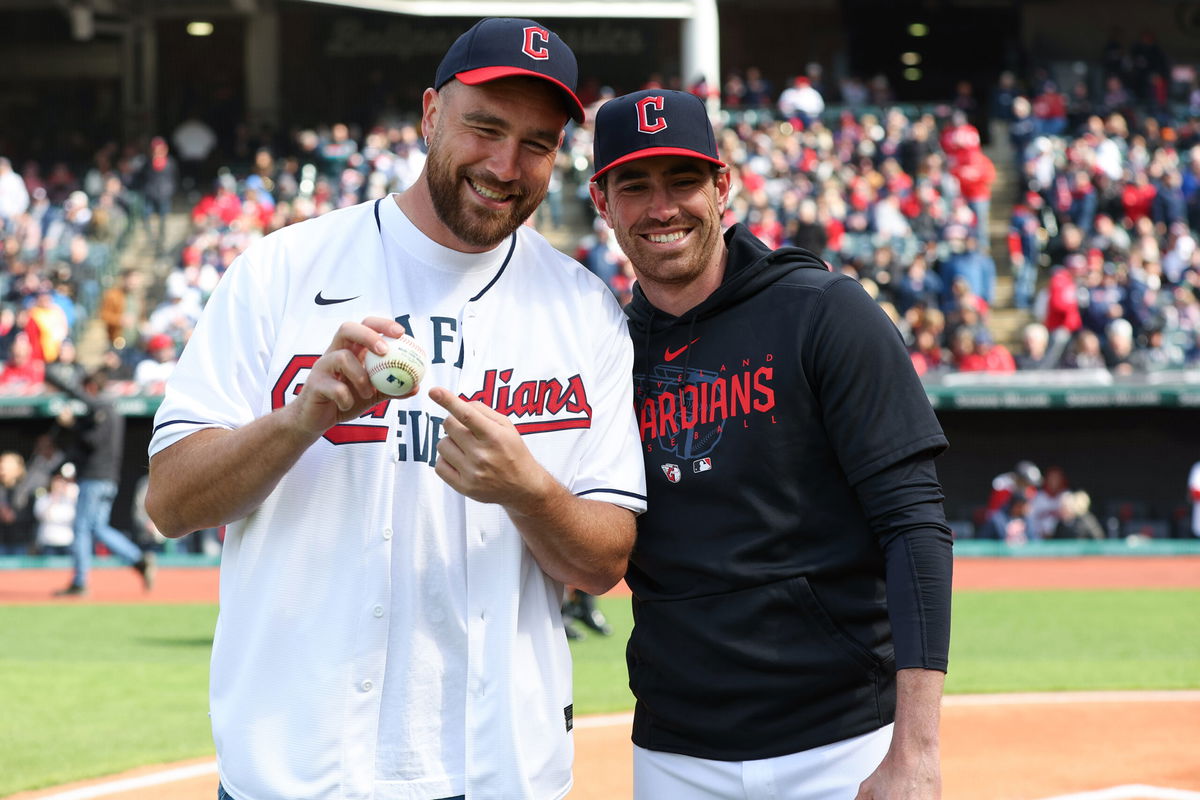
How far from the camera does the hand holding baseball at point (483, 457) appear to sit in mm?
2184

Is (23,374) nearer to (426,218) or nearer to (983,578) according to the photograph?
(983,578)

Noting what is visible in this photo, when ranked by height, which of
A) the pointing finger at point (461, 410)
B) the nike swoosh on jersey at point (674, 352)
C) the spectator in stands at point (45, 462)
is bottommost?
the spectator in stands at point (45, 462)

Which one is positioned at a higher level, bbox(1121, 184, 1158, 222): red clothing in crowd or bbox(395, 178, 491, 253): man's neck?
bbox(1121, 184, 1158, 222): red clothing in crowd

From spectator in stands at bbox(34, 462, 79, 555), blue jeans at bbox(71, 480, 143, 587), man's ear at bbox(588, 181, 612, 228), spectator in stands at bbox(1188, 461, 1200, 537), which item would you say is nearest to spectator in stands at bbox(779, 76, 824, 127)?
spectator in stands at bbox(1188, 461, 1200, 537)

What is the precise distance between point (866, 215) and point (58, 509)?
1134 cm

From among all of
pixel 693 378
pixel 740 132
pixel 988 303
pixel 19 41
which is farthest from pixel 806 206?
pixel 19 41

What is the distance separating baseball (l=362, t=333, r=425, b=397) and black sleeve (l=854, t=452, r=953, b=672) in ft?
3.22

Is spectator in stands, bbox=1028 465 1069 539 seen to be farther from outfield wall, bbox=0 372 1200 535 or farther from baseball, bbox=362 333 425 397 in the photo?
baseball, bbox=362 333 425 397

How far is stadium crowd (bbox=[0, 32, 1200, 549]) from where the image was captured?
16547 millimetres

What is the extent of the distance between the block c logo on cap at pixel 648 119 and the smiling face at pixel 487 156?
0.31 metres

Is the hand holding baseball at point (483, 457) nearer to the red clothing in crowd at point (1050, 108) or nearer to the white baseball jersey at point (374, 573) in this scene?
the white baseball jersey at point (374, 573)

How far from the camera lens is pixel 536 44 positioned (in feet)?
8.17

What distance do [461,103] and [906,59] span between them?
28.2 m

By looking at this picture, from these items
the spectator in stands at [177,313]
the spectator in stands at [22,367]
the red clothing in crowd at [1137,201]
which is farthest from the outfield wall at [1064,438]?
the red clothing in crowd at [1137,201]
